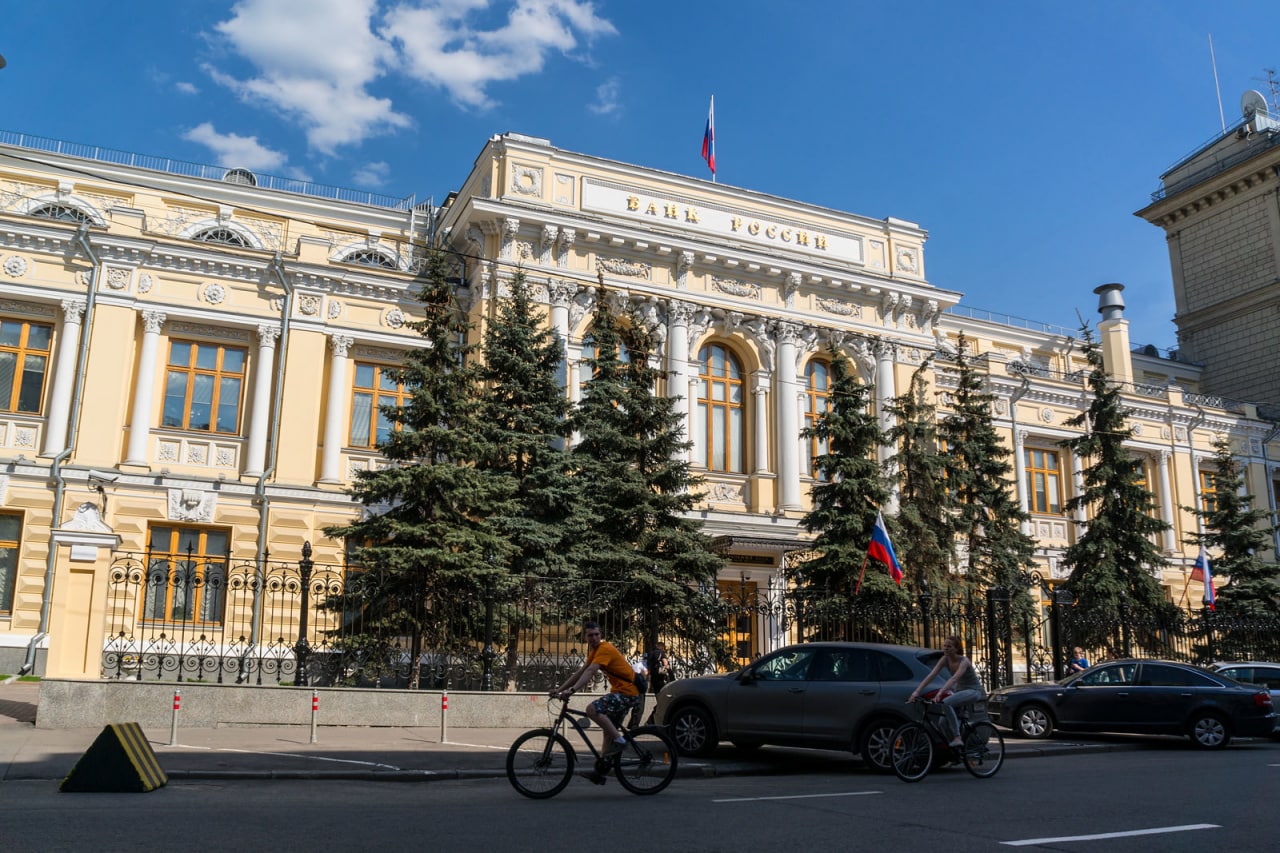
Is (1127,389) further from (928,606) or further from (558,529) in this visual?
(558,529)

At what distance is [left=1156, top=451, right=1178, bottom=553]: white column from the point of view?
135 ft

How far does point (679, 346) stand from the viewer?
1216 inches

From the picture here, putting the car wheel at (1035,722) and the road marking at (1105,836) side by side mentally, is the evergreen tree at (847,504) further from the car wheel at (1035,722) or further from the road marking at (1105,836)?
the road marking at (1105,836)

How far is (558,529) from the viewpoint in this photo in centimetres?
2227

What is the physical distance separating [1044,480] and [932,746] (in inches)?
1231

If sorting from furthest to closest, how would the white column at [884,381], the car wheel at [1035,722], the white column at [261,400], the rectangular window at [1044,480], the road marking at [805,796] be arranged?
the rectangular window at [1044,480]
the white column at [884,381]
the white column at [261,400]
the car wheel at [1035,722]
the road marking at [805,796]

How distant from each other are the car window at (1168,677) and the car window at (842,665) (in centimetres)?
691

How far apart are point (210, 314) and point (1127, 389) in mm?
34556

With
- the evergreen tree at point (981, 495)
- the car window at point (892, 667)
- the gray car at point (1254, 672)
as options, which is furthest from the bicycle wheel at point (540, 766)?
the evergreen tree at point (981, 495)

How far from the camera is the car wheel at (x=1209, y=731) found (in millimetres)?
16156

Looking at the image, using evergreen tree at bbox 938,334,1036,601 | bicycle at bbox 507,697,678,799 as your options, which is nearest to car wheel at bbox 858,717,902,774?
bicycle at bbox 507,697,678,799

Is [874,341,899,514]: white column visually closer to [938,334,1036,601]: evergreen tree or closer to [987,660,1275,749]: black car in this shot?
[938,334,1036,601]: evergreen tree

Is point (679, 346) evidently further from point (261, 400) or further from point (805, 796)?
point (805, 796)

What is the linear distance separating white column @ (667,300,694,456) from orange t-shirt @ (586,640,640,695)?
67.6ft
